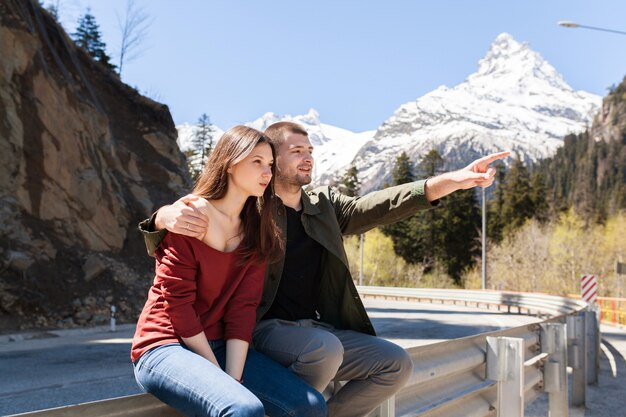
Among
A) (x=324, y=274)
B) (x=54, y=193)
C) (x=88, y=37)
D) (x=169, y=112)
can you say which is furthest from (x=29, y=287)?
(x=88, y=37)

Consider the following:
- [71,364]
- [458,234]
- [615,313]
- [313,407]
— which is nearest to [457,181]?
[313,407]

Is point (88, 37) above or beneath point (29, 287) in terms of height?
above

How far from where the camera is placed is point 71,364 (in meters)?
10.5

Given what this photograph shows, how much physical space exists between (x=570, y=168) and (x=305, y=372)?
18445 centimetres

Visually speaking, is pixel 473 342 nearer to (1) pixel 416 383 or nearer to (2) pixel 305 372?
(1) pixel 416 383

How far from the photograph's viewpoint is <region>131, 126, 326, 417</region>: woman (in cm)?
204

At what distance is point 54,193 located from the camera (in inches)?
735

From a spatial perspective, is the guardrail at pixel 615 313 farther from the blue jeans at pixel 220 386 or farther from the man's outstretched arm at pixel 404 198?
the blue jeans at pixel 220 386

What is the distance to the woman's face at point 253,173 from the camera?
2564 mm

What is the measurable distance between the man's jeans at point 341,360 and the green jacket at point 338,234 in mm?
137

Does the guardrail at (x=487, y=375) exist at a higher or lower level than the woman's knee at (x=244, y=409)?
lower

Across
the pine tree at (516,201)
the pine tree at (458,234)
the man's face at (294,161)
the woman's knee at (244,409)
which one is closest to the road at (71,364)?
the man's face at (294,161)

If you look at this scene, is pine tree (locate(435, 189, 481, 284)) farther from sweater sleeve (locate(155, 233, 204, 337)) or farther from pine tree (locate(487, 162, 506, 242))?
sweater sleeve (locate(155, 233, 204, 337))

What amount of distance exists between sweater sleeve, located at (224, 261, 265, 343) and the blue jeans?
0.11 m
